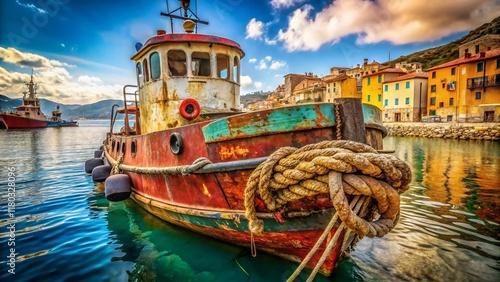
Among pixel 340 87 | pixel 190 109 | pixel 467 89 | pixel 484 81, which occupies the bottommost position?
pixel 190 109

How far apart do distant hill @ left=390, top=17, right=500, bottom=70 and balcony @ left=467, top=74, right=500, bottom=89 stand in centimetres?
3319

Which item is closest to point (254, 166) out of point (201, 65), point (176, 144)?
point (176, 144)

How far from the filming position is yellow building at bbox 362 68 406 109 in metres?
40.8

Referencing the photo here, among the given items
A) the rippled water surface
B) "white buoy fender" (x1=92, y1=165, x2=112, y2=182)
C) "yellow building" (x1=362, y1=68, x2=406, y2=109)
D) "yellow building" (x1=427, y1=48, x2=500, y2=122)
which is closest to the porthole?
the rippled water surface

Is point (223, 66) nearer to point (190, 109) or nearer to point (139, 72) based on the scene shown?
point (190, 109)

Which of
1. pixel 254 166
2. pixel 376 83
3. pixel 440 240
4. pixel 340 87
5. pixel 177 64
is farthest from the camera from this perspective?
pixel 340 87

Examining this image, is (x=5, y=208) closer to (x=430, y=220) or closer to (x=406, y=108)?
(x=430, y=220)

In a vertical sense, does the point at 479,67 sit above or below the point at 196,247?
above

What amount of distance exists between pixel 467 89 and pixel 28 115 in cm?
7054

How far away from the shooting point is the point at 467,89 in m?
32.0

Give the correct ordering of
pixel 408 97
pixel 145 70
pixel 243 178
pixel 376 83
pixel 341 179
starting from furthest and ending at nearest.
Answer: pixel 376 83 → pixel 408 97 → pixel 145 70 → pixel 243 178 → pixel 341 179

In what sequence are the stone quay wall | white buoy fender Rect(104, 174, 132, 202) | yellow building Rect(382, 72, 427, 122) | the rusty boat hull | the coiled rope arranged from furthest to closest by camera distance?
yellow building Rect(382, 72, 427, 122), the stone quay wall, white buoy fender Rect(104, 174, 132, 202), the rusty boat hull, the coiled rope

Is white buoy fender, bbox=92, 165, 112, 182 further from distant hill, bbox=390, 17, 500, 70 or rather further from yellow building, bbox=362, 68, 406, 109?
distant hill, bbox=390, 17, 500, 70

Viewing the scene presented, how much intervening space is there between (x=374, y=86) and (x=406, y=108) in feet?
22.0
